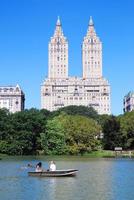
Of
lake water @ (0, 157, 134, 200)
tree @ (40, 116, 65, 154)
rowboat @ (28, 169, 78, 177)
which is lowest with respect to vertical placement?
lake water @ (0, 157, 134, 200)

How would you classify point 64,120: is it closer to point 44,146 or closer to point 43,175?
point 44,146

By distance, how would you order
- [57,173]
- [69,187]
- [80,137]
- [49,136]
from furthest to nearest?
[80,137]
[49,136]
[57,173]
[69,187]

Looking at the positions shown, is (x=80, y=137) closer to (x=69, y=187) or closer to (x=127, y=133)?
(x=127, y=133)

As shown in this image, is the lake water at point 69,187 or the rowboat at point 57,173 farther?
the rowboat at point 57,173

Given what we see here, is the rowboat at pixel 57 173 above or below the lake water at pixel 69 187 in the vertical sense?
above

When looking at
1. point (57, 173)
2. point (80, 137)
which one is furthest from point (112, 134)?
point (57, 173)

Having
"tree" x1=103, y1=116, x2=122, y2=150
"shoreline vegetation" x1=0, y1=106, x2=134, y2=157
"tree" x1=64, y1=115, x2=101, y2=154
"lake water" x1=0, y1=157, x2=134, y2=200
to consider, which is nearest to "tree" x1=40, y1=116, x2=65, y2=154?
"shoreline vegetation" x1=0, y1=106, x2=134, y2=157

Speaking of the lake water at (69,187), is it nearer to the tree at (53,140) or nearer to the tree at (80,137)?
the tree at (53,140)

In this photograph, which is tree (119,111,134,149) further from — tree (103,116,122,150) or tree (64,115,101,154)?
tree (64,115,101,154)

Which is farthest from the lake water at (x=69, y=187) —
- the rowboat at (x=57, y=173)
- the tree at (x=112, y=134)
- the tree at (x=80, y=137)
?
the tree at (x=112, y=134)

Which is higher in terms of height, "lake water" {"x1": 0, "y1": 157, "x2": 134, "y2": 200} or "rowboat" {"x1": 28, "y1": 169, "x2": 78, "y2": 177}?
"rowboat" {"x1": 28, "y1": 169, "x2": 78, "y2": 177}

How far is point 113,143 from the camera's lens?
391ft

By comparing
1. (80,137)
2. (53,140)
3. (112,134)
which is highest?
(112,134)

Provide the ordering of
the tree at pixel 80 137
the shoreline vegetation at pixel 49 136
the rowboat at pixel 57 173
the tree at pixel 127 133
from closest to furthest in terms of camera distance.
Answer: the rowboat at pixel 57 173
the shoreline vegetation at pixel 49 136
the tree at pixel 80 137
the tree at pixel 127 133
